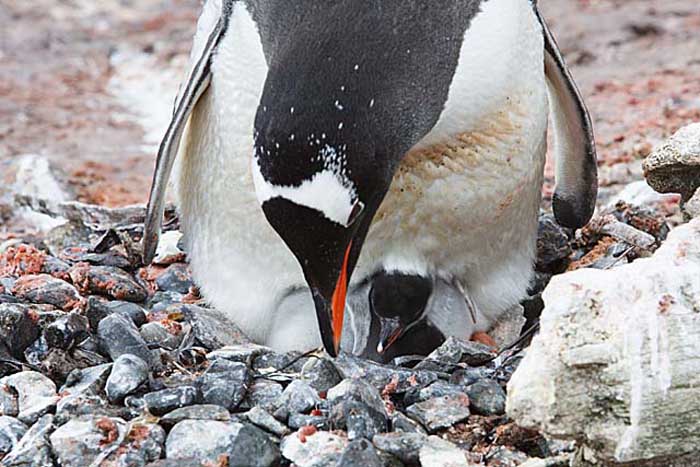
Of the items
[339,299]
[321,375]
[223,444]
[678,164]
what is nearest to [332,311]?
[339,299]

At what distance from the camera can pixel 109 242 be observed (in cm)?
399

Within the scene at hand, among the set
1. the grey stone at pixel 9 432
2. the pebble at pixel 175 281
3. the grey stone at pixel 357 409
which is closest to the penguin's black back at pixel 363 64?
the grey stone at pixel 357 409

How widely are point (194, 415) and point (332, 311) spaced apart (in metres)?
0.43

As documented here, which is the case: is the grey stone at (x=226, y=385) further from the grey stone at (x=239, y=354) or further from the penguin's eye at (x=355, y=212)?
the penguin's eye at (x=355, y=212)

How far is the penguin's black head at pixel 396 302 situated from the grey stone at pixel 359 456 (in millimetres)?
949

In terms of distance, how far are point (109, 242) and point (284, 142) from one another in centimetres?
167

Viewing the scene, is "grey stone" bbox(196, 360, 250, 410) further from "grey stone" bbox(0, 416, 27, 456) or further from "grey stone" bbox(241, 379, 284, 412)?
"grey stone" bbox(0, 416, 27, 456)

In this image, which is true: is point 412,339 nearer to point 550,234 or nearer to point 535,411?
point 550,234

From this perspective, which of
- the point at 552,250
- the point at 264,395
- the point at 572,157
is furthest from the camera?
the point at 552,250

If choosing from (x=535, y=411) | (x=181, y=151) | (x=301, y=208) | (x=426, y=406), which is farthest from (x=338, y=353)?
(x=181, y=151)

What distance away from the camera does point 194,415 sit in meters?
2.48

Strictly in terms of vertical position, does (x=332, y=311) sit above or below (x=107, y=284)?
above

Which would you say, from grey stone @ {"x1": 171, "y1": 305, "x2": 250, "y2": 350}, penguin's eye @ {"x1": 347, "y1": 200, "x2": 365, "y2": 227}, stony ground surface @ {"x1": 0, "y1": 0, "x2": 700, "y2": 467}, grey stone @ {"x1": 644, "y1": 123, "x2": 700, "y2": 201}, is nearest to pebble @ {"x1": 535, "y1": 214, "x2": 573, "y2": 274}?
stony ground surface @ {"x1": 0, "y1": 0, "x2": 700, "y2": 467}

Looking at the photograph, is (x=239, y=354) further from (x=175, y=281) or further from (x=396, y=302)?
(x=175, y=281)
